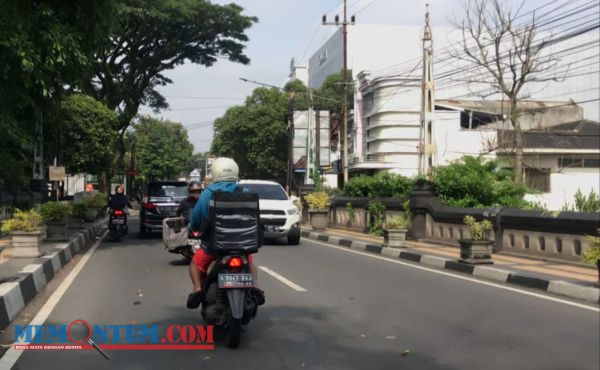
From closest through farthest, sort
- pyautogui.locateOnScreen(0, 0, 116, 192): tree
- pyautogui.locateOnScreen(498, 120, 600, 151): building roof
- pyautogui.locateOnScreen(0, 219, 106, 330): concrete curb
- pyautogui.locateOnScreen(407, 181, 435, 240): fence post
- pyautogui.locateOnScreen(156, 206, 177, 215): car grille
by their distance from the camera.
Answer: pyautogui.locateOnScreen(0, 219, 106, 330): concrete curb → pyautogui.locateOnScreen(0, 0, 116, 192): tree → pyautogui.locateOnScreen(407, 181, 435, 240): fence post → pyautogui.locateOnScreen(156, 206, 177, 215): car grille → pyautogui.locateOnScreen(498, 120, 600, 151): building roof

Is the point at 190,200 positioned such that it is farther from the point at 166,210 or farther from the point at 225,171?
the point at 166,210

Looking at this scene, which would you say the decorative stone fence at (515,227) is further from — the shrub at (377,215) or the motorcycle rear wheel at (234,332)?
the motorcycle rear wheel at (234,332)

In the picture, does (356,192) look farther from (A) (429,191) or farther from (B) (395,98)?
(B) (395,98)

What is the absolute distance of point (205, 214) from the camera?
5.69 m

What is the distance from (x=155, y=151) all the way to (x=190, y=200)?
52.2 metres

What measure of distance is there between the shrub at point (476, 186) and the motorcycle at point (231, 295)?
1063cm

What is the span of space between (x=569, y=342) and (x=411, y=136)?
40.4 metres

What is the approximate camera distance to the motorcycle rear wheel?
209 inches

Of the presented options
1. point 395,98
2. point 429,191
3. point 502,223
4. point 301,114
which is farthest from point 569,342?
point 395,98

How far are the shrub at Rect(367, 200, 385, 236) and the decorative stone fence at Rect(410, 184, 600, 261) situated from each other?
7.50 feet

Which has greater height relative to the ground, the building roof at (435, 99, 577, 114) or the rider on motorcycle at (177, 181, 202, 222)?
the building roof at (435, 99, 577, 114)

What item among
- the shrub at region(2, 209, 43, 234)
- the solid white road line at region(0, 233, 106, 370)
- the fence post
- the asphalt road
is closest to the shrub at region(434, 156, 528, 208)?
the fence post

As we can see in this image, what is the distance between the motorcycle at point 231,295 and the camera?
5312 millimetres

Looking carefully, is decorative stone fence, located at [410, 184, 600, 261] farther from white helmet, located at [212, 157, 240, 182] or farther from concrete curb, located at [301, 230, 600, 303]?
white helmet, located at [212, 157, 240, 182]
